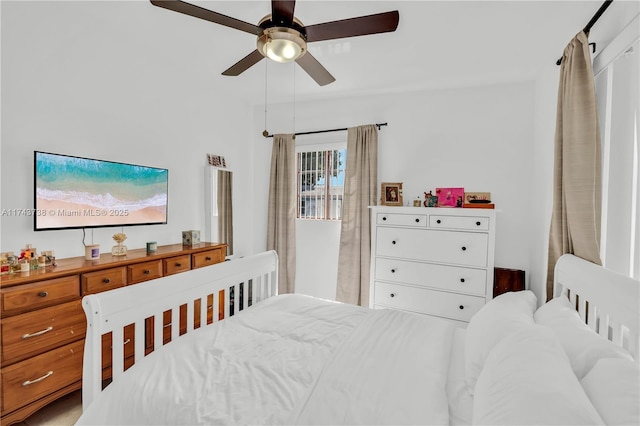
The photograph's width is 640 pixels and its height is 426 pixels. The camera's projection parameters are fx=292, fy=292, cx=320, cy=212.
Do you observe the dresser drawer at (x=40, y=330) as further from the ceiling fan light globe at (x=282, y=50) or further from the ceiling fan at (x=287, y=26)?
the ceiling fan light globe at (x=282, y=50)

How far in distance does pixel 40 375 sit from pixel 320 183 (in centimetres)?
303

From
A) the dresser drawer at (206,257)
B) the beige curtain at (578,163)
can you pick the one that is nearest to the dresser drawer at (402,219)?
the beige curtain at (578,163)

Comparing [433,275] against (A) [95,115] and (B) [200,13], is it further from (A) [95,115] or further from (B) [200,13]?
(A) [95,115]

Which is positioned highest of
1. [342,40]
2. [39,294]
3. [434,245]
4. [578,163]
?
[342,40]

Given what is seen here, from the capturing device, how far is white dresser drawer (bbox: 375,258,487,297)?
267 cm

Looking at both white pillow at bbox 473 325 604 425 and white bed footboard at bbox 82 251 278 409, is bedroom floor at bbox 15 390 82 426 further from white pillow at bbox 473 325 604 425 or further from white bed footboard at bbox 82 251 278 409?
white pillow at bbox 473 325 604 425

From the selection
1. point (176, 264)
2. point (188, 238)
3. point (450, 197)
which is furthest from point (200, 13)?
point (450, 197)

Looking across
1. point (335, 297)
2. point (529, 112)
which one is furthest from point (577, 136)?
point (335, 297)

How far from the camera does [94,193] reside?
231 cm

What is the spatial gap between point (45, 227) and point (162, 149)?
3.99ft

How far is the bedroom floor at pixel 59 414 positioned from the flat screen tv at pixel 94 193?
118cm

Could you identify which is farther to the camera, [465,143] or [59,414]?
[465,143]

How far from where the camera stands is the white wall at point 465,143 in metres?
3.01

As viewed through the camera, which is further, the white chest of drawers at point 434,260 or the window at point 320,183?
the window at point 320,183
